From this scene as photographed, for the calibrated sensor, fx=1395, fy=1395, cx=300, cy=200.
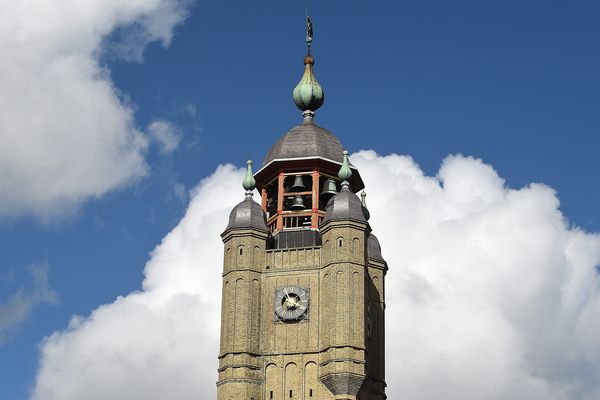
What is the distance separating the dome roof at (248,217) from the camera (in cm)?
8075

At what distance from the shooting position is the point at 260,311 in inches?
3093

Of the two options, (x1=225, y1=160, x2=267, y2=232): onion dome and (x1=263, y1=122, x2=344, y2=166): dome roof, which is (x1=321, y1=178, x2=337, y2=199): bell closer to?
(x1=263, y1=122, x2=344, y2=166): dome roof

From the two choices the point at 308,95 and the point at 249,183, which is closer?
the point at 249,183

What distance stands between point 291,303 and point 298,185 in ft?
28.8

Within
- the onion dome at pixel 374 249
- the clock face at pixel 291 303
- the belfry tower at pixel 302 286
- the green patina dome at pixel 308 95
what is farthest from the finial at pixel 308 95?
the clock face at pixel 291 303

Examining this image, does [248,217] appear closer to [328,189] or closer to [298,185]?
[298,185]

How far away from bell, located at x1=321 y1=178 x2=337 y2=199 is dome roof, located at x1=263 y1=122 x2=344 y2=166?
1445 mm

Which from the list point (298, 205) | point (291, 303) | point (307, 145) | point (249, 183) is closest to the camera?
point (291, 303)

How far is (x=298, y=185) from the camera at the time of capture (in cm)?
8388

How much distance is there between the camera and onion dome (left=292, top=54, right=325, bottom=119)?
295ft

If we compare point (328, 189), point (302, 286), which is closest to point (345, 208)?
point (328, 189)

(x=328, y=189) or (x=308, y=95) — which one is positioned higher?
(x=308, y=95)

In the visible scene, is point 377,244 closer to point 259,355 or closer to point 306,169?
point 306,169

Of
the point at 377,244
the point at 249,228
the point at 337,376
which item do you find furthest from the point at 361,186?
the point at 337,376
